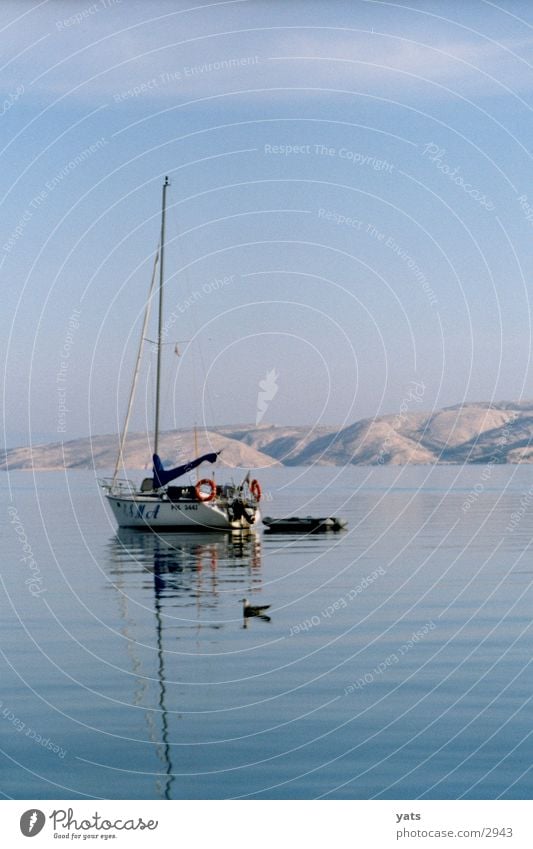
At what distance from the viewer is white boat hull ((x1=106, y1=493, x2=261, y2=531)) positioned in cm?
8838

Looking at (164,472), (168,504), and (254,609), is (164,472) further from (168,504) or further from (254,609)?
(254,609)

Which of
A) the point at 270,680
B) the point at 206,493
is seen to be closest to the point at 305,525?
the point at 206,493

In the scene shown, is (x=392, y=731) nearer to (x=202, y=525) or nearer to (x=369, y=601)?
(x=369, y=601)

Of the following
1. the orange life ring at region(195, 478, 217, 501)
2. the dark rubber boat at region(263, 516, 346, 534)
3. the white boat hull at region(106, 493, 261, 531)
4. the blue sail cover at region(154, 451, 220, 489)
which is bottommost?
the dark rubber boat at region(263, 516, 346, 534)

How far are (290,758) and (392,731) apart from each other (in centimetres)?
302

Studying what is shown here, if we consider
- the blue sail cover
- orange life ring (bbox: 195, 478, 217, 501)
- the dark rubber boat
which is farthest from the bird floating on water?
the dark rubber boat

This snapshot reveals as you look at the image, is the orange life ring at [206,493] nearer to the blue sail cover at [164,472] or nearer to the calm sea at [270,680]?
the blue sail cover at [164,472]

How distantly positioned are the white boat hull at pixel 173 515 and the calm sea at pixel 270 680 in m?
23.6

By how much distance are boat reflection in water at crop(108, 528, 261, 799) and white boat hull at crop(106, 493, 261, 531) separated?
6.39ft

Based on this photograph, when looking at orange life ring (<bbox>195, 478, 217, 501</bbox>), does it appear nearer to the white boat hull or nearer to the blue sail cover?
the white boat hull

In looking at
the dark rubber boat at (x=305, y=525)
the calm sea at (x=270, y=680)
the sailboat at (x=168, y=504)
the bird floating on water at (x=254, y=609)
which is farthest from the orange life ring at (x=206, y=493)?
the bird floating on water at (x=254, y=609)

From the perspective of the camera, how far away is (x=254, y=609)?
44.1 metres
